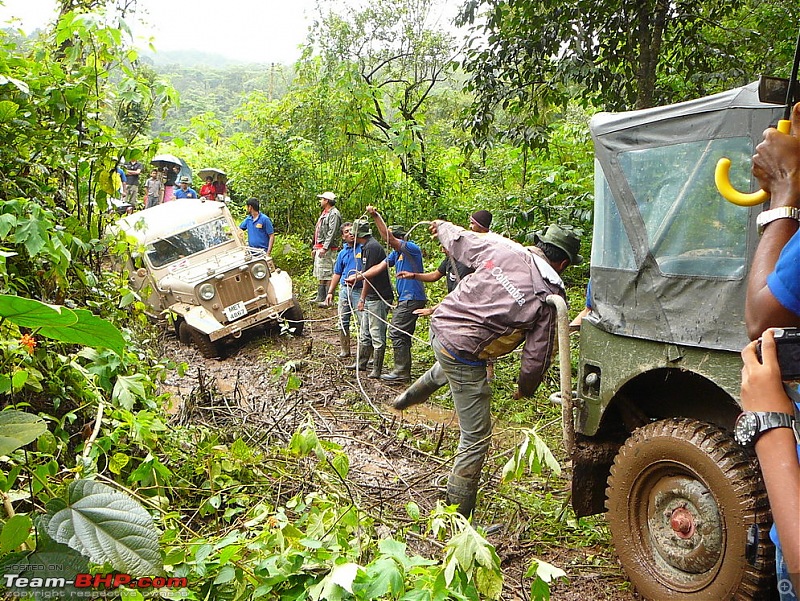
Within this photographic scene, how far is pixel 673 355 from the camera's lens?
288cm

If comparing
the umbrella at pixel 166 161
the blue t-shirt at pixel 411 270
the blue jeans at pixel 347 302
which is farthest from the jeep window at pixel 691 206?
the umbrella at pixel 166 161

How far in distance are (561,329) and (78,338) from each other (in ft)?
8.35

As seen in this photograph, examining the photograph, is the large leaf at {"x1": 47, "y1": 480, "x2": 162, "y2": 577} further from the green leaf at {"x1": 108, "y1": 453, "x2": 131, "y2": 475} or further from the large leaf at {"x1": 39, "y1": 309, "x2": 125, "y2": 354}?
the green leaf at {"x1": 108, "y1": 453, "x2": 131, "y2": 475}

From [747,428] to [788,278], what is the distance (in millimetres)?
358

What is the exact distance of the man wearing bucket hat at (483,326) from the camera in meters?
3.73

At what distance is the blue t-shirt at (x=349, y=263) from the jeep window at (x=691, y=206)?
4.80m

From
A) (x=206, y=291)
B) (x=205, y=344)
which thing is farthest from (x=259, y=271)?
(x=205, y=344)

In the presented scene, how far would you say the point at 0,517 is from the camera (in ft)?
5.27

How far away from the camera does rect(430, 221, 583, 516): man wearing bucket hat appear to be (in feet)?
12.2

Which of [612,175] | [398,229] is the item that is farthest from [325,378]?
[612,175]

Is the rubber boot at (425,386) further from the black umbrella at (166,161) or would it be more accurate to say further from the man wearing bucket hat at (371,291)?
the black umbrella at (166,161)

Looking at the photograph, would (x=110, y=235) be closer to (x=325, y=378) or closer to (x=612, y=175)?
(x=612, y=175)

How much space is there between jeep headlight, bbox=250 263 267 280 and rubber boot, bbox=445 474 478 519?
5143 mm

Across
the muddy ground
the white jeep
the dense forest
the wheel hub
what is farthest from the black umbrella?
the wheel hub
